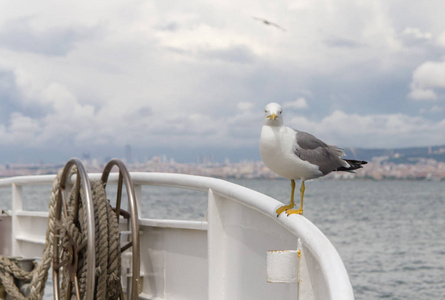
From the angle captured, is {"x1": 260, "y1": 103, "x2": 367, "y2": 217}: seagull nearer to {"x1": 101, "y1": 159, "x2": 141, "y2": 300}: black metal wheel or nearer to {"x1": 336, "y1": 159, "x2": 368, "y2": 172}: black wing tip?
{"x1": 336, "y1": 159, "x2": 368, "y2": 172}: black wing tip

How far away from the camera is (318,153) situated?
277 cm

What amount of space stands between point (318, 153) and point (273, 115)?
32 centimetres

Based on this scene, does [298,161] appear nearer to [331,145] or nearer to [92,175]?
[331,145]

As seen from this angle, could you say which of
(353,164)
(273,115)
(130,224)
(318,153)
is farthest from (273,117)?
(130,224)

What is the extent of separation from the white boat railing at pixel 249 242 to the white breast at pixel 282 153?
0.14m

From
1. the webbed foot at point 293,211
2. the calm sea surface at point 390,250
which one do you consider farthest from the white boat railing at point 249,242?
the calm sea surface at point 390,250


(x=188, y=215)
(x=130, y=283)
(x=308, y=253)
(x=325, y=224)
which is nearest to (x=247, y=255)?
(x=308, y=253)

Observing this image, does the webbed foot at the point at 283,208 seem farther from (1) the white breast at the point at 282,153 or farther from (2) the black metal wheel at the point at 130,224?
(2) the black metal wheel at the point at 130,224

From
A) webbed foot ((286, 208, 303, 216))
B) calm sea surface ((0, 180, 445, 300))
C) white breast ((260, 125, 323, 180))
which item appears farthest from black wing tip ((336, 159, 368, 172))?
calm sea surface ((0, 180, 445, 300))

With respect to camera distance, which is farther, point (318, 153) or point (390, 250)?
point (390, 250)

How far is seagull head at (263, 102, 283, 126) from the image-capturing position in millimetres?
2588

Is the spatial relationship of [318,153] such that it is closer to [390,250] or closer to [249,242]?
[249,242]

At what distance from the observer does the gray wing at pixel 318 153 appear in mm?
2699

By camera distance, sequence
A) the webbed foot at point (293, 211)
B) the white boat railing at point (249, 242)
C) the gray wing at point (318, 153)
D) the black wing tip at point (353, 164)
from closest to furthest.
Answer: the white boat railing at point (249, 242), the webbed foot at point (293, 211), the gray wing at point (318, 153), the black wing tip at point (353, 164)
